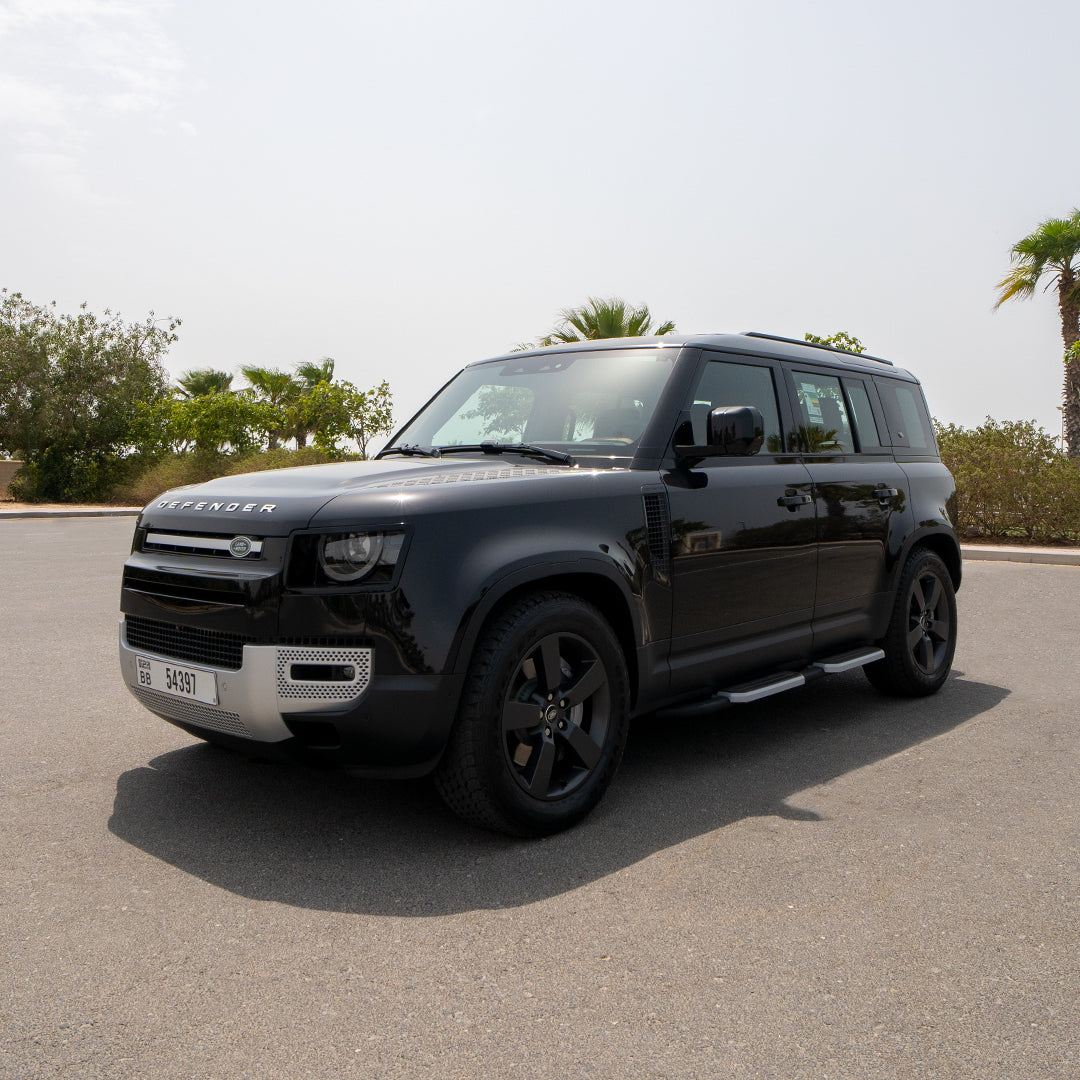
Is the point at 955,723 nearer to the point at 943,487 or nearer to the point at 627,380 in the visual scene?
the point at 943,487

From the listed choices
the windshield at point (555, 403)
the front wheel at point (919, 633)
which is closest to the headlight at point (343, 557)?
the windshield at point (555, 403)

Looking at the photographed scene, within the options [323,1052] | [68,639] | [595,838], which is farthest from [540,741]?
[68,639]

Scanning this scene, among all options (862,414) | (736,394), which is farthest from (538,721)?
(862,414)

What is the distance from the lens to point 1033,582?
1220 centimetres

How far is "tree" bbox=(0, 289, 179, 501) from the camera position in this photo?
107 feet

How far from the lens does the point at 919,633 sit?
614cm

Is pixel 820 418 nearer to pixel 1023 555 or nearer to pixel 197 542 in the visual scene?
pixel 197 542

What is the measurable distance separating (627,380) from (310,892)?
2545 millimetres

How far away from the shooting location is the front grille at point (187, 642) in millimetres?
3559

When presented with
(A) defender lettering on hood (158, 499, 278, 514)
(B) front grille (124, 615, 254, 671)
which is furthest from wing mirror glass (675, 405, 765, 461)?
(B) front grille (124, 615, 254, 671)

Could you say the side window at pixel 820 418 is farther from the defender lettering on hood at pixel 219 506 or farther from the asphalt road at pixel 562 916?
the defender lettering on hood at pixel 219 506

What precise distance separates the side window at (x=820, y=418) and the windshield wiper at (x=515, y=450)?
1380 mm

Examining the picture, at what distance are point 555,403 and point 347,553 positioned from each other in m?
1.67

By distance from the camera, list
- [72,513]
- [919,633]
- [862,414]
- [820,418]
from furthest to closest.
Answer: [72,513]
[919,633]
[862,414]
[820,418]
